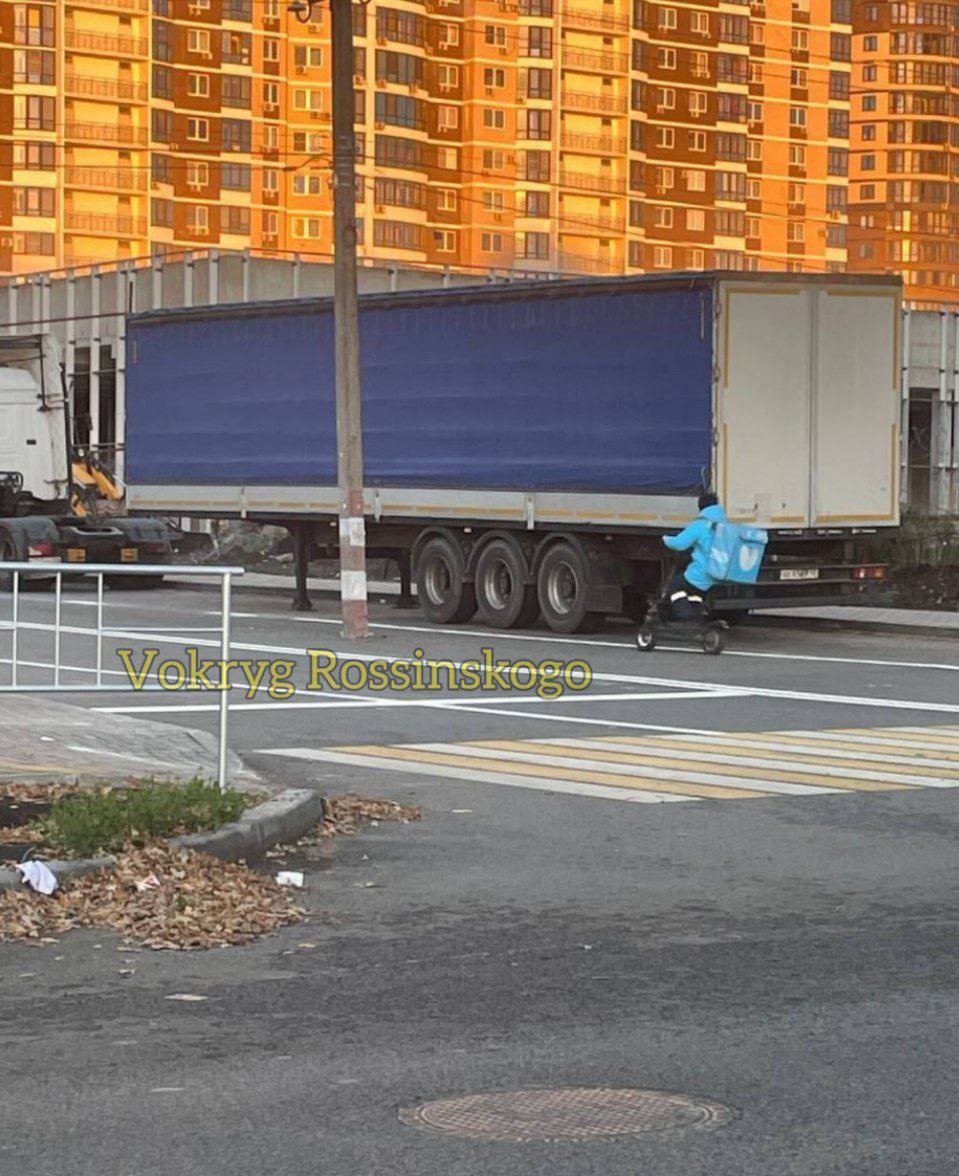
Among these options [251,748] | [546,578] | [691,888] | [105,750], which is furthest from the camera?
[546,578]

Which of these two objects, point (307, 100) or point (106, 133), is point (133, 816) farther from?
point (307, 100)

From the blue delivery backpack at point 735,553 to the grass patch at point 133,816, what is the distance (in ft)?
45.4

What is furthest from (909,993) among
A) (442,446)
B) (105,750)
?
(442,446)

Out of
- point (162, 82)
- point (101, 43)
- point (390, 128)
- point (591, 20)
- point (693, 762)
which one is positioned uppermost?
point (591, 20)

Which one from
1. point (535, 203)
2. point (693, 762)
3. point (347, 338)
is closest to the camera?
point (693, 762)

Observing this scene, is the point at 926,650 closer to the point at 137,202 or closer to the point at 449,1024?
the point at 449,1024

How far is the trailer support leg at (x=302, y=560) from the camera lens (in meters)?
32.5

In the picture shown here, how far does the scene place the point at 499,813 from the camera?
1290 centimetres

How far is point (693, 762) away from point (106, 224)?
408ft

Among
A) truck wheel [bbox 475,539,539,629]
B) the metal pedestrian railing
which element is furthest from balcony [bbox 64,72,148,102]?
the metal pedestrian railing

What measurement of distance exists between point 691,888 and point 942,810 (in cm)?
295

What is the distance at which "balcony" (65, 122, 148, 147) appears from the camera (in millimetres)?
132375

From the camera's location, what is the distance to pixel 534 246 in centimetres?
14450

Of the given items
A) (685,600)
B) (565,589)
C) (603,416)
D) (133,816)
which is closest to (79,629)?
(133,816)
